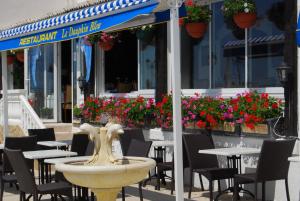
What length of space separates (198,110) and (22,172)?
12.3 ft

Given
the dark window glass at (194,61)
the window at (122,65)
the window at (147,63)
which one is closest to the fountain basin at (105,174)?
the dark window glass at (194,61)

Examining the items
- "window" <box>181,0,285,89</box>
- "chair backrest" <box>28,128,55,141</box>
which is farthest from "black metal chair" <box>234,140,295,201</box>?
"chair backrest" <box>28,128,55,141</box>

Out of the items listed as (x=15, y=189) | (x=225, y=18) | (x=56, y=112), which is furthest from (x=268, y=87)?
(x=56, y=112)

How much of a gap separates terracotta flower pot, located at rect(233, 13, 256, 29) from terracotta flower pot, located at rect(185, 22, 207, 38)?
97 centimetres

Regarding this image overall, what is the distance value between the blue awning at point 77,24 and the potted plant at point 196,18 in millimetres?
2854

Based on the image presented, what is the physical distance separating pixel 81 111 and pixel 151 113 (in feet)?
9.61

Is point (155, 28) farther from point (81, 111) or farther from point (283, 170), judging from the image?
point (283, 170)

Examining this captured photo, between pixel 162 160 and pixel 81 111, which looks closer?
pixel 162 160

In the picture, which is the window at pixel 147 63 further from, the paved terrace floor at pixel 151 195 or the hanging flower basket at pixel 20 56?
the hanging flower basket at pixel 20 56

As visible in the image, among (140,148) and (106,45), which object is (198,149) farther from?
(106,45)

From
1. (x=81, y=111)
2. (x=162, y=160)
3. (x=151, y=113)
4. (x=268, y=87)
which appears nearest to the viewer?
(x=268, y=87)

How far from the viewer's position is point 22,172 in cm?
705

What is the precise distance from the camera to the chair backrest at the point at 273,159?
739cm

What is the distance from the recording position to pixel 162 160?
10234 millimetres
